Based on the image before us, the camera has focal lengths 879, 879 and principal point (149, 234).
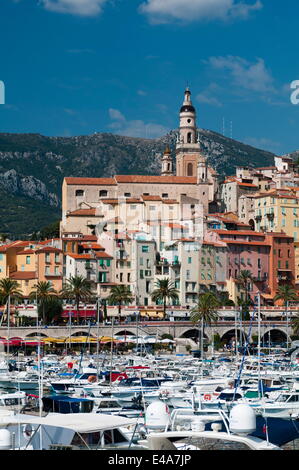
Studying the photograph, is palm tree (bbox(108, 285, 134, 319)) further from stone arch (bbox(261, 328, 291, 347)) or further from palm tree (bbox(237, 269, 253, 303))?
stone arch (bbox(261, 328, 291, 347))

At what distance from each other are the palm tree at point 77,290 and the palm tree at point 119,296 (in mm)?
2625

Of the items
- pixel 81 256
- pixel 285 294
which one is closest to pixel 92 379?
pixel 81 256

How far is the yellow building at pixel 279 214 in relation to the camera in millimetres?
123688

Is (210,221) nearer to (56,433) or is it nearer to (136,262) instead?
(136,262)

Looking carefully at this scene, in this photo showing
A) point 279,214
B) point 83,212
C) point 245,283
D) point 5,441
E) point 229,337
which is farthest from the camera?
point 83,212

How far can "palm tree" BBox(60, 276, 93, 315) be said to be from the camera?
99.2 meters

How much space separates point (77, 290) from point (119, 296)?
19.0 ft

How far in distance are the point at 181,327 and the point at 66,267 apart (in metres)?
17.4

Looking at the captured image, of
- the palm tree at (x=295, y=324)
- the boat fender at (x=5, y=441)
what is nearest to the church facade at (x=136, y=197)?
the palm tree at (x=295, y=324)

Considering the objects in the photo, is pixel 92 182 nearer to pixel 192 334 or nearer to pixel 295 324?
pixel 192 334

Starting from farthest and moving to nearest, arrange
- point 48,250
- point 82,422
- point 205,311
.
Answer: point 48,250 < point 205,311 < point 82,422

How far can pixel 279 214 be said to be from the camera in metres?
124

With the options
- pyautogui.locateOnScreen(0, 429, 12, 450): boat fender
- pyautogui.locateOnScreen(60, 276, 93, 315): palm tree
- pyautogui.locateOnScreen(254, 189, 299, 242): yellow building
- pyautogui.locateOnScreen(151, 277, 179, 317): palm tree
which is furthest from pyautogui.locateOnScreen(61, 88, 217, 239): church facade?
pyautogui.locateOnScreen(0, 429, 12, 450): boat fender
